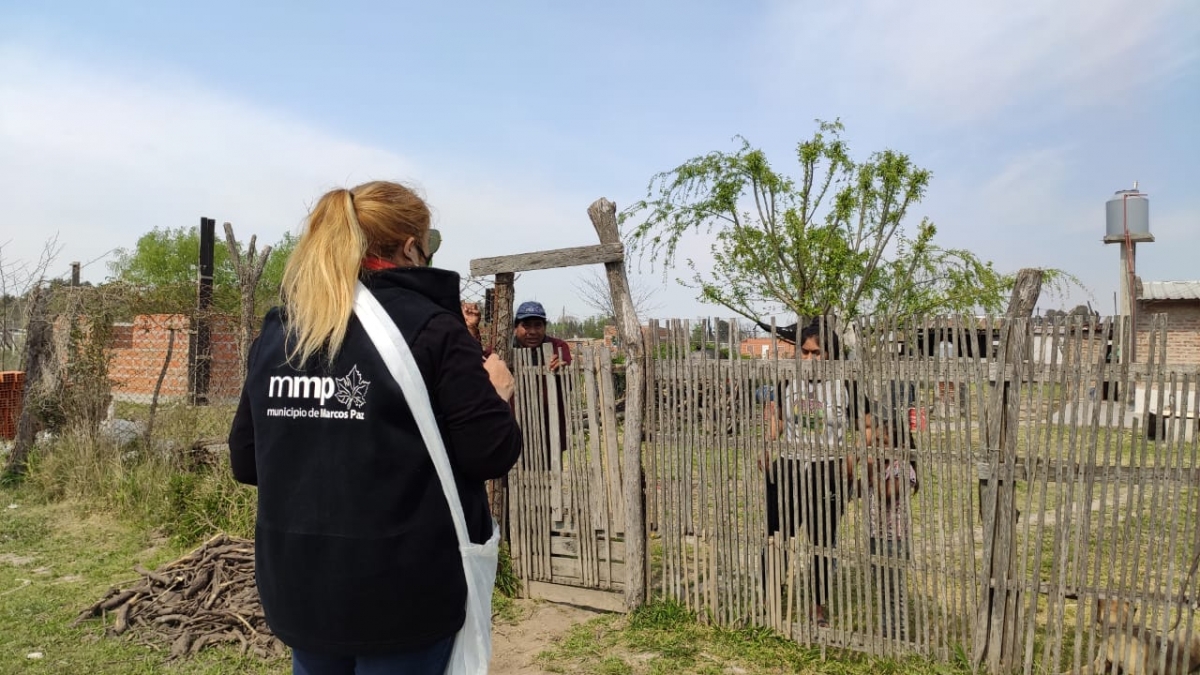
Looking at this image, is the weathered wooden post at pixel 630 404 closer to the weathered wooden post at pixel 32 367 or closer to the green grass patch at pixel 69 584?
the green grass patch at pixel 69 584

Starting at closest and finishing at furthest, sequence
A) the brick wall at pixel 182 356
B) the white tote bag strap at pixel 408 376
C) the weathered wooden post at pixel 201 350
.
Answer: the white tote bag strap at pixel 408 376
the weathered wooden post at pixel 201 350
the brick wall at pixel 182 356

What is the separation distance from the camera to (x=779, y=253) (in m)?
16.2

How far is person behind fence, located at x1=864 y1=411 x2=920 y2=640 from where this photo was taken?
402 cm

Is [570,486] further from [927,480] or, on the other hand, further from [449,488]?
[449,488]

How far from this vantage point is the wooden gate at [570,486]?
497 cm

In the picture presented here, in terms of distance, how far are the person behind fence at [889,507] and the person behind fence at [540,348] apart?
6.35 ft

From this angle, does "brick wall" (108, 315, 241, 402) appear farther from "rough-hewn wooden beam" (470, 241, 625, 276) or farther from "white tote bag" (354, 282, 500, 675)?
"white tote bag" (354, 282, 500, 675)

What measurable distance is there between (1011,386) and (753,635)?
1952mm

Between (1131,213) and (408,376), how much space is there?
26.2 metres

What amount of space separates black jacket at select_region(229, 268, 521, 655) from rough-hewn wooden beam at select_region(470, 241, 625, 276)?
3101 millimetres

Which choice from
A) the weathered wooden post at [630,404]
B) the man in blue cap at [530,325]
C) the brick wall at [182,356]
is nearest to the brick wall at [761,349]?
the weathered wooden post at [630,404]

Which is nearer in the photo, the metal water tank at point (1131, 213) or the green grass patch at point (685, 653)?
the green grass patch at point (685, 653)

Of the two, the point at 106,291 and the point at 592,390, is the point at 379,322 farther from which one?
the point at 106,291

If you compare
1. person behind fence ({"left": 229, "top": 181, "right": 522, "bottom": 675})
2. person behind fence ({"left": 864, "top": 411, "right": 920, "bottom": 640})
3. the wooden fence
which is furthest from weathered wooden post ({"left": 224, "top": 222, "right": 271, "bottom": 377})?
person behind fence ({"left": 229, "top": 181, "right": 522, "bottom": 675})
